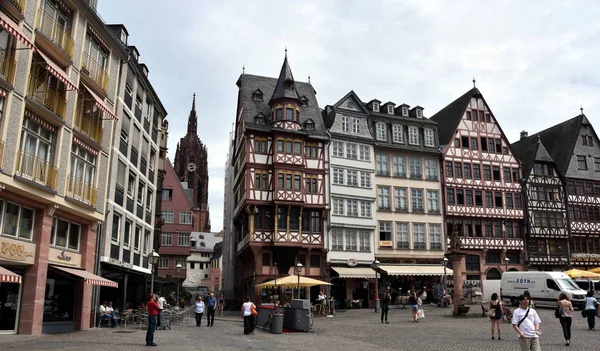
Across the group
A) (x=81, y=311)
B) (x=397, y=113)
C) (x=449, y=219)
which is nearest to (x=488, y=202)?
(x=449, y=219)

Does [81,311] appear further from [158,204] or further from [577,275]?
[577,275]

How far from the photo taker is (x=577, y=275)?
36.2 metres

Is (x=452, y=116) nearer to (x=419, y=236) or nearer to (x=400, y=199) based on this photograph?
(x=400, y=199)

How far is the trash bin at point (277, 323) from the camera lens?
21.4 m

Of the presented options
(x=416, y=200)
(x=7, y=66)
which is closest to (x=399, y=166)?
(x=416, y=200)

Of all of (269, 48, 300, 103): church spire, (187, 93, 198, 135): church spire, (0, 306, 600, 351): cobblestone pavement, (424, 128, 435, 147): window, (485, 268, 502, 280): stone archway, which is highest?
(187, 93, 198, 135): church spire

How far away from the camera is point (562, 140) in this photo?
54.6m

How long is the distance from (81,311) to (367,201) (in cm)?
2634

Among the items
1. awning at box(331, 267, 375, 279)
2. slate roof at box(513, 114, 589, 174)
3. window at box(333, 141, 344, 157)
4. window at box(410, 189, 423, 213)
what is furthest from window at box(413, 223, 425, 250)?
slate roof at box(513, 114, 589, 174)

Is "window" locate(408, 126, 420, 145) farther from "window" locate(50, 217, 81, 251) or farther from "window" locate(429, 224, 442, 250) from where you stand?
"window" locate(50, 217, 81, 251)

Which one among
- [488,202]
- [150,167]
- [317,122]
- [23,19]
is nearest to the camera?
[23,19]

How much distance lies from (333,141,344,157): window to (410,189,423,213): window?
723cm

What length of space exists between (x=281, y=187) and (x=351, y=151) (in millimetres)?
7646

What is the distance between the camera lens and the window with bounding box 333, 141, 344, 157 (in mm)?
43478
